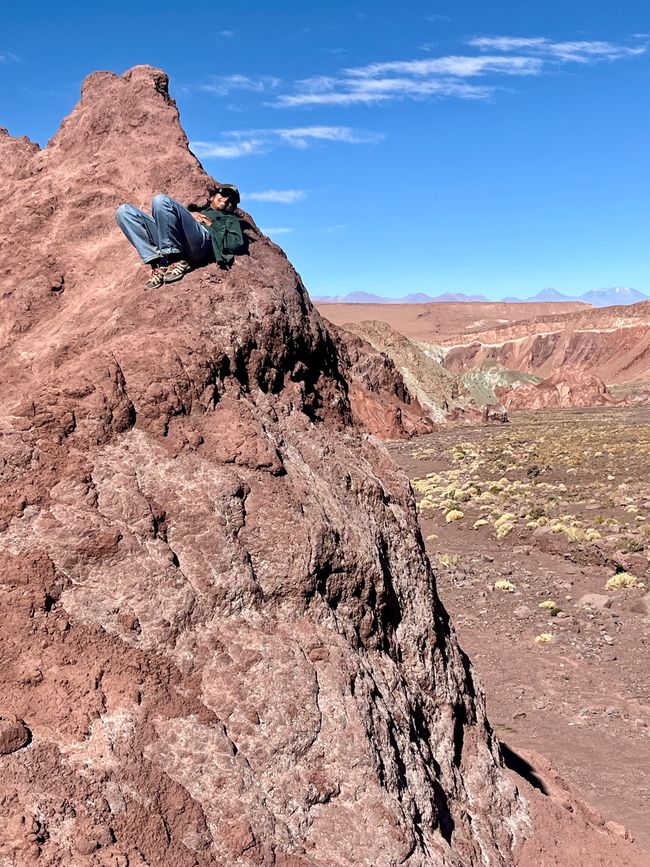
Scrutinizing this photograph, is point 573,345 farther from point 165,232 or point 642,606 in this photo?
point 165,232

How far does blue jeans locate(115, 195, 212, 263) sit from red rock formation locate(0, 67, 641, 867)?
0.67ft

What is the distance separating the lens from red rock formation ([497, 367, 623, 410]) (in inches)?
2281

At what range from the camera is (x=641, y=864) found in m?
5.06

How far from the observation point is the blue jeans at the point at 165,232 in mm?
4590

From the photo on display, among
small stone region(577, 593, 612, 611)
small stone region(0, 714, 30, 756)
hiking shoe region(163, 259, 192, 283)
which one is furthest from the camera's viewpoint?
small stone region(577, 593, 612, 611)

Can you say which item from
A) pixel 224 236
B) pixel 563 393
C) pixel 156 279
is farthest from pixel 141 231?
pixel 563 393

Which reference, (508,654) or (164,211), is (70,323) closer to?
(164,211)

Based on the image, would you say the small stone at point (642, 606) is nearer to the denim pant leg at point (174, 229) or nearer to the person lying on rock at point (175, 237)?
the person lying on rock at point (175, 237)

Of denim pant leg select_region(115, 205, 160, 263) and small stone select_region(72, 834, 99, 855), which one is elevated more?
denim pant leg select_region(115, 205, 160, 263)

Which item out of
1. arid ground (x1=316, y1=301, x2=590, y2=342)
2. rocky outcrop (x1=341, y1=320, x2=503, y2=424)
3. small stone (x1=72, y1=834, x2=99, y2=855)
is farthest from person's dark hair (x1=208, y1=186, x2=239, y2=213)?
arid ground (x1=316, y1=301, x2=590, y2=342)

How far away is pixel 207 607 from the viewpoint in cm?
361

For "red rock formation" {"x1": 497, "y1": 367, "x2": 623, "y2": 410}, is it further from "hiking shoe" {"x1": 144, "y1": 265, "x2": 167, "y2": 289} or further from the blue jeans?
"hiking shoe" {"x1": 144, "y1": 265, "x2": 167, "y2": 289}

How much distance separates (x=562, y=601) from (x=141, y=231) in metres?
9.87

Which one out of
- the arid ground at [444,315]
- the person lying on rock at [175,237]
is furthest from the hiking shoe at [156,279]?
the arid ground at [444,315]
